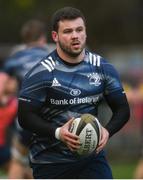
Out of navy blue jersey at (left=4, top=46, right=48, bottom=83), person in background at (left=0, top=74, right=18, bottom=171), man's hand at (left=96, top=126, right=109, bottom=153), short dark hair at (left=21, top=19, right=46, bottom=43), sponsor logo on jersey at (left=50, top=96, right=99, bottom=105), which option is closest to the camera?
man's hand at (left=96, top=126, right=109, bottom=153)

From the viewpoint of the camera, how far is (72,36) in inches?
334

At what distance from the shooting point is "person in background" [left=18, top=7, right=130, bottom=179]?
8.52 m

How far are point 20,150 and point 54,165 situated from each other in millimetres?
4186

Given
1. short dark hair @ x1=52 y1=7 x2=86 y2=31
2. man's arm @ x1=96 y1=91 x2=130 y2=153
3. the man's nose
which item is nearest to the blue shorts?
man's arm @ x1=96 y1=91 x2=130 y2=153

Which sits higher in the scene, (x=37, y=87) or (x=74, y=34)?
(x=74, y=34)

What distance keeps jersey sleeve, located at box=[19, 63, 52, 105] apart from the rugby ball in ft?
1.58

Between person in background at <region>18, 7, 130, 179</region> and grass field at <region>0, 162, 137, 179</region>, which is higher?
person in background at <region>18, 7, 130, 179</region>

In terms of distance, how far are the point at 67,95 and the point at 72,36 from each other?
1.79 feet

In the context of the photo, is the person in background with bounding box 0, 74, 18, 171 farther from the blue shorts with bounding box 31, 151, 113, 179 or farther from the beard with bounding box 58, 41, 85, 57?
the beard with bounding box 58, 41, 85, 57

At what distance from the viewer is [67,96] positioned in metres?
8.55

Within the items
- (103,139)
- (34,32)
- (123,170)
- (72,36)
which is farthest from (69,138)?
(123,170)

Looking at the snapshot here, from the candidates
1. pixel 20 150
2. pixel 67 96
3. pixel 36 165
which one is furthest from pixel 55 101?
pixel 20 150

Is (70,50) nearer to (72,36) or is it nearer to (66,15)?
(72,36)

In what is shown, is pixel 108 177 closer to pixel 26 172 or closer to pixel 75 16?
pixel 75 16
